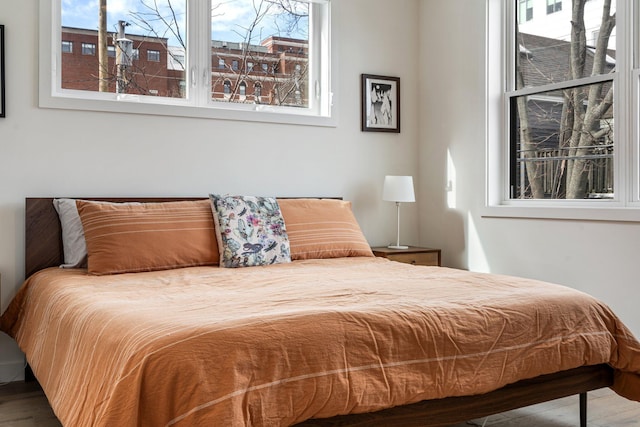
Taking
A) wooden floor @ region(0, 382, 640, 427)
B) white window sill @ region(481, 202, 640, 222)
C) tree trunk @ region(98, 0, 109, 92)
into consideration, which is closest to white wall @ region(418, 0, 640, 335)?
white window sill @ region(481, 202, 640, 222)

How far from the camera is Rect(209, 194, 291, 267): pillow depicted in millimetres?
3168

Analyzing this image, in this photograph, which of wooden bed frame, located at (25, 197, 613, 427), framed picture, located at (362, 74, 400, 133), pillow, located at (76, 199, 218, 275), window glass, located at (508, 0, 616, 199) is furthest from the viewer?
framed picture, located at (362, 74, 400, 133)

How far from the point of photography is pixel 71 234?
10.4 feet

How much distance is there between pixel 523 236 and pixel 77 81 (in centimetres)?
274

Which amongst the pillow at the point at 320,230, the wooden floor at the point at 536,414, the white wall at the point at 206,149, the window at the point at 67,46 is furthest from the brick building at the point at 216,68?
the wooden floor at the point at 536,414

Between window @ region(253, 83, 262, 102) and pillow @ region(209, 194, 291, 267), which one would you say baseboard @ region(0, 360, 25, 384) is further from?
window @ region(253, 83, 262, 102)

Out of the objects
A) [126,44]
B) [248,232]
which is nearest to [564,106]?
[248,232]

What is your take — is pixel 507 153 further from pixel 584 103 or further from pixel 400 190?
pixel 400 190

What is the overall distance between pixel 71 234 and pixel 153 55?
1.21 metres

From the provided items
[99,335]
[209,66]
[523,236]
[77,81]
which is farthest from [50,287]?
[523,236]

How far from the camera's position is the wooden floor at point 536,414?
2585 millimetres

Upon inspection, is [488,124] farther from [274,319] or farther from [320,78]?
[274,319]

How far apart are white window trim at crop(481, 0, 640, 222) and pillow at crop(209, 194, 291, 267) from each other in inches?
57.1

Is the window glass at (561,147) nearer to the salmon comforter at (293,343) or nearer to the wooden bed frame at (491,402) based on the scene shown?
the salmon comforter at (293,343)
